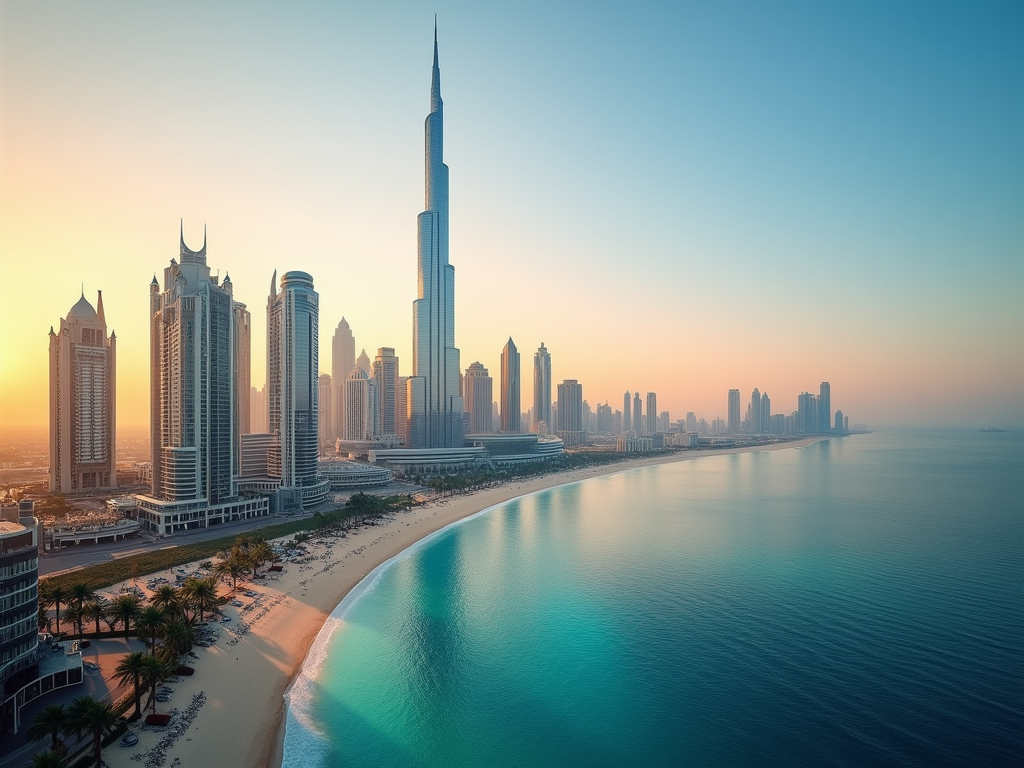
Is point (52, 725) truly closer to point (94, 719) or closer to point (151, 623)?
point (94, 719)

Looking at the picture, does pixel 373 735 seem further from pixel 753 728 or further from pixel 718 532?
pixel 718 532

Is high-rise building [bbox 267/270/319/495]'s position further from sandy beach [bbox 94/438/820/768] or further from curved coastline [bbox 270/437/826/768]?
curved coastline [bbox 270/437/826/768]

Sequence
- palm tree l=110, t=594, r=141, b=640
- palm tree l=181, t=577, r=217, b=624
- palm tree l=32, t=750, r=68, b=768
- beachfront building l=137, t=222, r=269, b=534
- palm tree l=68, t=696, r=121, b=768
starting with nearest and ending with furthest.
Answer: palm tree l=32, t=750, r=68, b=768 → palm tree l=68, t=696, r=121, b=768 → palm tree l=110, t=594, r=141, b=640 → palm tree l=181, t=577, r=217, b=624 → beachfront building l=137, t=222, r=269, b=534

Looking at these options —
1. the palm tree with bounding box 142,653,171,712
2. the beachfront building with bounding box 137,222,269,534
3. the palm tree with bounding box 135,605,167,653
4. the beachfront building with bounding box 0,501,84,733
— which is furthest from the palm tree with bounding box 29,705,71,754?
the beachfront building with bounding box 137,222,269,534

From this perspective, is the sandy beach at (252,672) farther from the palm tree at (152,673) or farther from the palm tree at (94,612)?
the palm tree at (94,612)

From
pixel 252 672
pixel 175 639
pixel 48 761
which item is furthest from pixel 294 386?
pixel 48 761

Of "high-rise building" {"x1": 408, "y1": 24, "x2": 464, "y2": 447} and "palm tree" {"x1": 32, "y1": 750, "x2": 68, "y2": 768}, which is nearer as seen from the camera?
"palm tree" {"x1": 32, "y1": 750, "x2": 68, "y2": 768}
